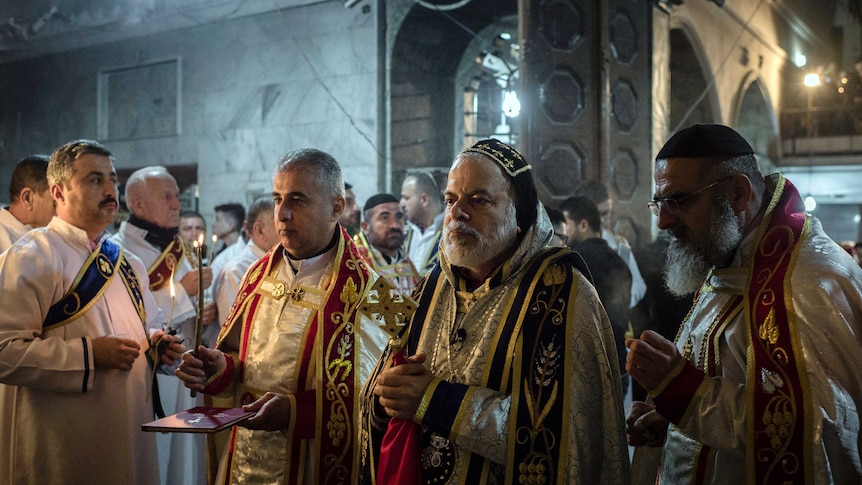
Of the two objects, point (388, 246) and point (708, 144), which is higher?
point (708, 144)

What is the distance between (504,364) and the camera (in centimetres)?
242

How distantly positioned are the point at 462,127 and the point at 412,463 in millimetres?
9065

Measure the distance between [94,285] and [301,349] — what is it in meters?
1.11

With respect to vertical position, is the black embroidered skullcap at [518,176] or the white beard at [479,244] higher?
the black embroidered skullcap at [518,176]

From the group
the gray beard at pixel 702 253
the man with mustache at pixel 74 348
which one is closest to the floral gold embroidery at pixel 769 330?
the gray beard at pixel 702 253

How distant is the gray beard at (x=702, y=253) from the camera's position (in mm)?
2434

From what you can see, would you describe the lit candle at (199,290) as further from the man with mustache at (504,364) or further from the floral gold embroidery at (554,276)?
the floral gold embroidery at (554,276)

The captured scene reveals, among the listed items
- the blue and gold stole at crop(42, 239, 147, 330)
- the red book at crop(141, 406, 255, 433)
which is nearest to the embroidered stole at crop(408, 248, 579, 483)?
the red book at crop(141, 406, 255, 433)

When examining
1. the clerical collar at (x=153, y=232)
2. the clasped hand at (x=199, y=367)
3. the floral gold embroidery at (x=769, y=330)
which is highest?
the clerical collar at (x=153, y=232)

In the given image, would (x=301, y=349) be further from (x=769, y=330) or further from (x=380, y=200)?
(x=380, y=200)

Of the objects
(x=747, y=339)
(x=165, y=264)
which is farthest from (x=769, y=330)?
(x=165, y=264)

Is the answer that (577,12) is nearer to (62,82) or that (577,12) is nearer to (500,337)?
(500,337)

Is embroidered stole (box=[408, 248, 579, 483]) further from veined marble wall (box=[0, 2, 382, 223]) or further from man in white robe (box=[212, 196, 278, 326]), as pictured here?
veined marble wall (box=[0, 2, 382, 223])

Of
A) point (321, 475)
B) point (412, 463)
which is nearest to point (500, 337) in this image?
point (412, 463)
